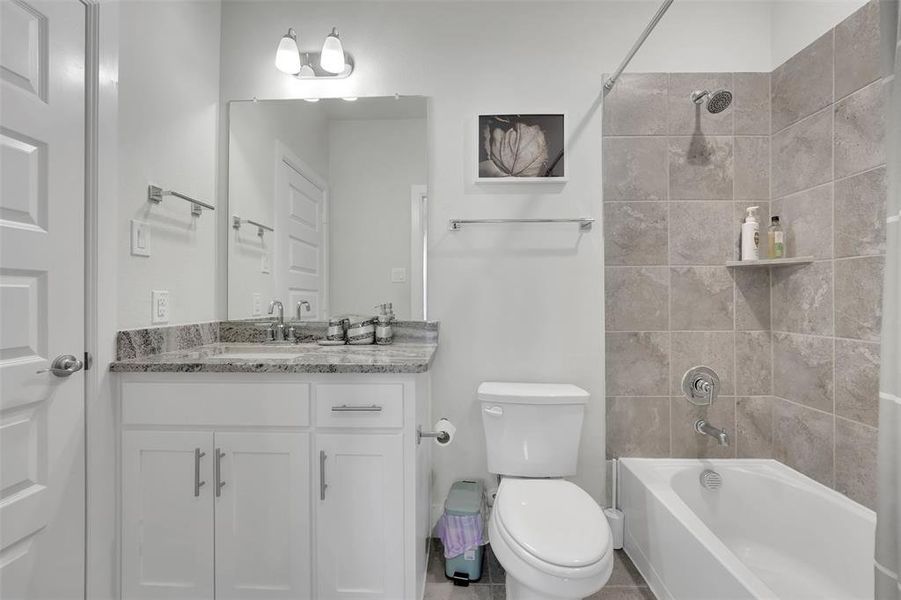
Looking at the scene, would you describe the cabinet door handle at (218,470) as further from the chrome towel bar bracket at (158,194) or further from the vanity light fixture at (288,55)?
the vanity light fixture at (288,55)

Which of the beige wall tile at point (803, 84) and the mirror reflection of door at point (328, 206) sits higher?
the beige wall tile at point (803, 84)

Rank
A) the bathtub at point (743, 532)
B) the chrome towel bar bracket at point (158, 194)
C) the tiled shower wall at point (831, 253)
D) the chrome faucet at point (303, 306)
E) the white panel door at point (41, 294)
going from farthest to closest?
the chrome faucet at point (303, 306)
the chrome towel bar bracket at point (158, 194)
the tiled shower wall at point (831, 253)
the bathtub at point (743, 532)
the white panel door at point (41, 294)

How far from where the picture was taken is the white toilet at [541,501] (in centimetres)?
112

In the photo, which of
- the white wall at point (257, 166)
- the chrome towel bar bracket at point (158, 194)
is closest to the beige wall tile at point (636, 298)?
the white wall at point (257, 166)

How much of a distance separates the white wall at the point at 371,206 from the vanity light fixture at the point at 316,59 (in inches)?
9.1

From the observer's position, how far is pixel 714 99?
1660 mm

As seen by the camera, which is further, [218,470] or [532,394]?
[532,394]

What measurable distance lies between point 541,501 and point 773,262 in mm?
1346

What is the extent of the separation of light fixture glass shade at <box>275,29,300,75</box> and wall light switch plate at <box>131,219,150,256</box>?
0.91 metres

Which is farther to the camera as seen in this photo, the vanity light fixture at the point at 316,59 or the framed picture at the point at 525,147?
the framed picture at the point at 525,147

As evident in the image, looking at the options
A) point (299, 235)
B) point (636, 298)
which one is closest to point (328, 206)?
point (299, 235)

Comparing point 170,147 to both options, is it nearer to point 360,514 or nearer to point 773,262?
point 360,514

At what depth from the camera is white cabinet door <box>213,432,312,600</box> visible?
1.30m

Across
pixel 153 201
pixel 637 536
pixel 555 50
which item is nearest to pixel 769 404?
pixel 637 536
